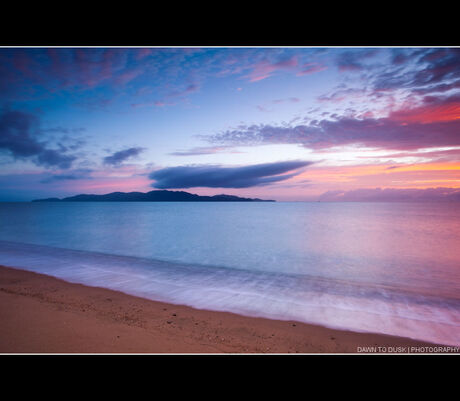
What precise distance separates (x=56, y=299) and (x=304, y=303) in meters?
6.72

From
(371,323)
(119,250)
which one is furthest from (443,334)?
(119,250)

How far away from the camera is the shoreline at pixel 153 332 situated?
3762 mm

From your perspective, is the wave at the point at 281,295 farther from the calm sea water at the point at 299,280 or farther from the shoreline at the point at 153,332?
the shoreline at the point at 153,332

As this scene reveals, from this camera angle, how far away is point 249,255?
14.9m

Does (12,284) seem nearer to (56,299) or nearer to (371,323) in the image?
(56,299)

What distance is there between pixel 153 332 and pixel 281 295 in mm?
4357

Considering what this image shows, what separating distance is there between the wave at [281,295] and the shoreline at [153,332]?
18.7 inches

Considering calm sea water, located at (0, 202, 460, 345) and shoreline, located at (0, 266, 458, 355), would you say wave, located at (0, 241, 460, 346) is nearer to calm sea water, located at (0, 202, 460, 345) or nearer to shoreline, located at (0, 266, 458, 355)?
calm sea water, located at (0, 202, 460, 345)

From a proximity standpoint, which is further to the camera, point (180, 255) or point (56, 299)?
point (180, 255)

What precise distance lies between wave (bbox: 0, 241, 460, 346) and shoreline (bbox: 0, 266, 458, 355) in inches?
18.7

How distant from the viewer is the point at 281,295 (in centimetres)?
736

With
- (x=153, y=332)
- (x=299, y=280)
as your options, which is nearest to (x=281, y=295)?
(x=299, y=280)

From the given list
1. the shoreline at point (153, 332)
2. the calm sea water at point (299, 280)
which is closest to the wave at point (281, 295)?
the calm sea water at point (299, 280)
